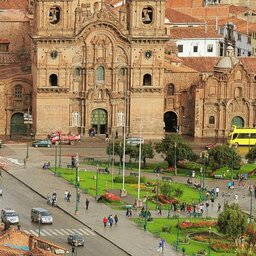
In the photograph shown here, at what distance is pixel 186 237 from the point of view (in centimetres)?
10762

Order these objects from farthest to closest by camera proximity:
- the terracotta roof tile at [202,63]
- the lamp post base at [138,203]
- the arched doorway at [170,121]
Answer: the terracotta roof tile at [202,63]
the arched doorway at [170,121]
the lamp post base at [138,203]

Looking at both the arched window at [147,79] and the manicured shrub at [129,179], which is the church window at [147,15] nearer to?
the arched window at [147,79]

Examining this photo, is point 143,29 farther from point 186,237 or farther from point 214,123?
point 186,237

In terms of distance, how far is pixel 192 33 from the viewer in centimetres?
19538

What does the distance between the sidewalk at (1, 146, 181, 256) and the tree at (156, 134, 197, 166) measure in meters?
12.1

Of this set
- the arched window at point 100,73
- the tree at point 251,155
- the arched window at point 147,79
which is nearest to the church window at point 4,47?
the arched window at point 100,73

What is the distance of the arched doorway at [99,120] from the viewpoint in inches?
6353


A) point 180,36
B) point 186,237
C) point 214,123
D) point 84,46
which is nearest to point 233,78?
point 214,123

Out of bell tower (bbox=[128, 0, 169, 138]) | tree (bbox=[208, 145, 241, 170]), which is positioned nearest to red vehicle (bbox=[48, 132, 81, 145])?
bell tower (bbox=[128, 0, 169, 138])

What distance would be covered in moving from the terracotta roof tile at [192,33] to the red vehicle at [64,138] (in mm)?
39158

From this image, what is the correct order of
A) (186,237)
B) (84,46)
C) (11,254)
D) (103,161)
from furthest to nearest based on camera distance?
1. (84,46)
2. (103,161)
3. (186,237)
4. (11,254)

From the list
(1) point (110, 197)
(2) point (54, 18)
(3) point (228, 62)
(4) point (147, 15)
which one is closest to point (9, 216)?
(1) point (110, 197)

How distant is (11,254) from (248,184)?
52913mm

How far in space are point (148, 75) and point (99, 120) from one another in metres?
7.37
